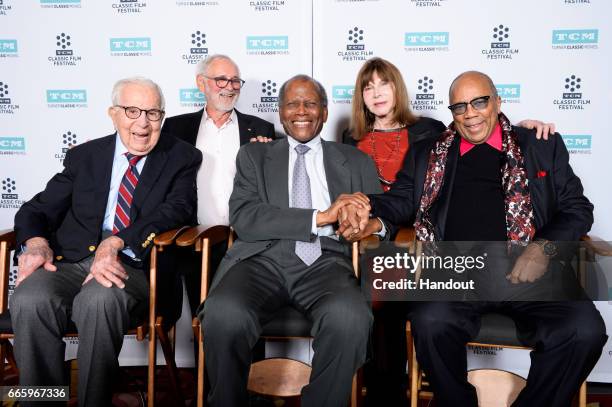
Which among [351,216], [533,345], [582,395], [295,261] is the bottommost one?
[582,395]

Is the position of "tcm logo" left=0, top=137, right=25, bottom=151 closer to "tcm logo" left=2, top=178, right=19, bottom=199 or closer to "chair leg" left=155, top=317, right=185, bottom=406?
"tcm logo" left=2, top=178, right=19, bottom=199

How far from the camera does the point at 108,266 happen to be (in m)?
2.44

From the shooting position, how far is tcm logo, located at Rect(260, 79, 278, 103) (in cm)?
377

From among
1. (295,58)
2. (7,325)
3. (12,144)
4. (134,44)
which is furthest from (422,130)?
(12,144)

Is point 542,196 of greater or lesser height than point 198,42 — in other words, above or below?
below

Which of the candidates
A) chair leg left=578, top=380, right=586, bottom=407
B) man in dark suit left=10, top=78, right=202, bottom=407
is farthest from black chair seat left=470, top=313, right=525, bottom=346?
man in dark suit left=10, top=78, right=202, bottom=407

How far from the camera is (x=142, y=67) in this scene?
379cm

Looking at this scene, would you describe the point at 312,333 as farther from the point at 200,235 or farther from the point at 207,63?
the point at 207,63

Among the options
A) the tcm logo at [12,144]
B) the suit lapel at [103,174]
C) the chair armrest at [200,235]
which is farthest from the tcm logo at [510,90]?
the tcm logo at [12,144]

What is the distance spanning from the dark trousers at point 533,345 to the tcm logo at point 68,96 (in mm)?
2677

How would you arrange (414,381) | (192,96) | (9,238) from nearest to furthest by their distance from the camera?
(414,381) < (9,238) < (192,96)

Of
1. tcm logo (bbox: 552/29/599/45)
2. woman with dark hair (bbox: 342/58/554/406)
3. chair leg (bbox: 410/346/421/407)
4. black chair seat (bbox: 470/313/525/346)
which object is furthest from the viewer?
tcm logo (bbox: 552/29/599/45)

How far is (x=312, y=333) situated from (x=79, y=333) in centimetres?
95

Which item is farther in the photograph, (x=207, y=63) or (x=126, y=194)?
(x=207, y=63)
